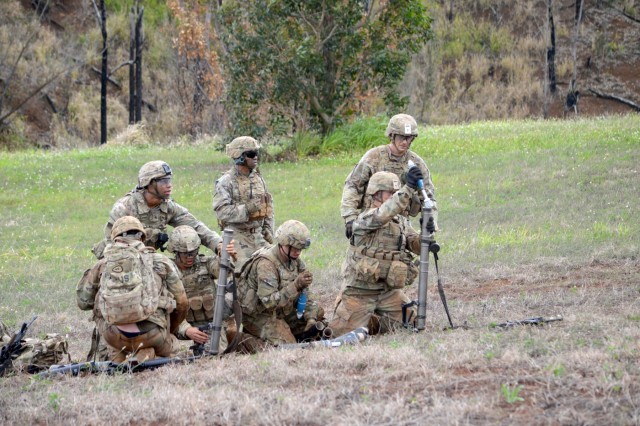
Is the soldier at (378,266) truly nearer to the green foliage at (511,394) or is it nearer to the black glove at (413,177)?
the black glove at (413,177)

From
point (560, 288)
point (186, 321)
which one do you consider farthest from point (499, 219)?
point (186, 321)

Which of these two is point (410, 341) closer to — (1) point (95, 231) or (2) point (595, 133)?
(1) point (95, 231)

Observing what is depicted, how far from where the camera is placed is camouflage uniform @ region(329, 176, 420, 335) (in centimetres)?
894

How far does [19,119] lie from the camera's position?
4028cm

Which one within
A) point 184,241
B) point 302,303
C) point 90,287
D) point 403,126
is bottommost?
point 302,303

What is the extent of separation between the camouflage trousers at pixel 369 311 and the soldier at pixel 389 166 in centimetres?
75

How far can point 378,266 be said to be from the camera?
896 cm

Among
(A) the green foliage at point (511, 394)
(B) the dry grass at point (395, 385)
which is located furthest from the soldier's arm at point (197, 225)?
(A) the green foliage at point (511, 394)

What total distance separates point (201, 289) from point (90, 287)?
135 cm

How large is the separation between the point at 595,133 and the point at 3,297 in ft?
48.2

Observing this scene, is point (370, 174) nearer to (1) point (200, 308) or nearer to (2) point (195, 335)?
(1) point (200, 308)

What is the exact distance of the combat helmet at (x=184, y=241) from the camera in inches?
354

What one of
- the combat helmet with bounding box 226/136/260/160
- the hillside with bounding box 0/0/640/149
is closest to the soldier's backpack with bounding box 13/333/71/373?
the combat helmet with bounding box 226/136/260/160

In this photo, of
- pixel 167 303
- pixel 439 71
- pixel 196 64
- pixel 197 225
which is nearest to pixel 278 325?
pixel 197 225
